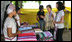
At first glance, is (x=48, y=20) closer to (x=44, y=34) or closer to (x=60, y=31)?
(x=60, y=31)

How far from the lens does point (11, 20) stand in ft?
6.80

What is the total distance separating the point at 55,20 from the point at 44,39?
1350mm

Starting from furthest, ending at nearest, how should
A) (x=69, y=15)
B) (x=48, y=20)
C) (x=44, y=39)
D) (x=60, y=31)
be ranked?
(x=69, y=15)
(x=48, y=20)
(x=60, y=31)
(x=44, y=39)

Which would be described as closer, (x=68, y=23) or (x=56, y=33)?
(x=56, y=33)

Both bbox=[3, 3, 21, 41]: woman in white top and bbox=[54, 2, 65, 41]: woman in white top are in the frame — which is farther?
bbox=[54, 2, 65, 41]: woman in white top

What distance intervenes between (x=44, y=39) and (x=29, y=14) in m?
4.46

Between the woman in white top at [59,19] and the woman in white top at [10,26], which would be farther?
the woman in white top at [59,19]

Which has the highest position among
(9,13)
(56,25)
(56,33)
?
(9,13)

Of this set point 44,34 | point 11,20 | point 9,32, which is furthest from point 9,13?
point 44,34

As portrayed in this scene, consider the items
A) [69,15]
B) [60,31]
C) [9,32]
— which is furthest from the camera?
[69,15]

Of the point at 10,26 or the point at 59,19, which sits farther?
the point at 59,19

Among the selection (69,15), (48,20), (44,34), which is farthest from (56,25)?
(69,15)

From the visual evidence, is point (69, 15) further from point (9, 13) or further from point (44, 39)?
point (9, 13)

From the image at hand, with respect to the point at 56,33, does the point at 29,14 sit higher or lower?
higher
